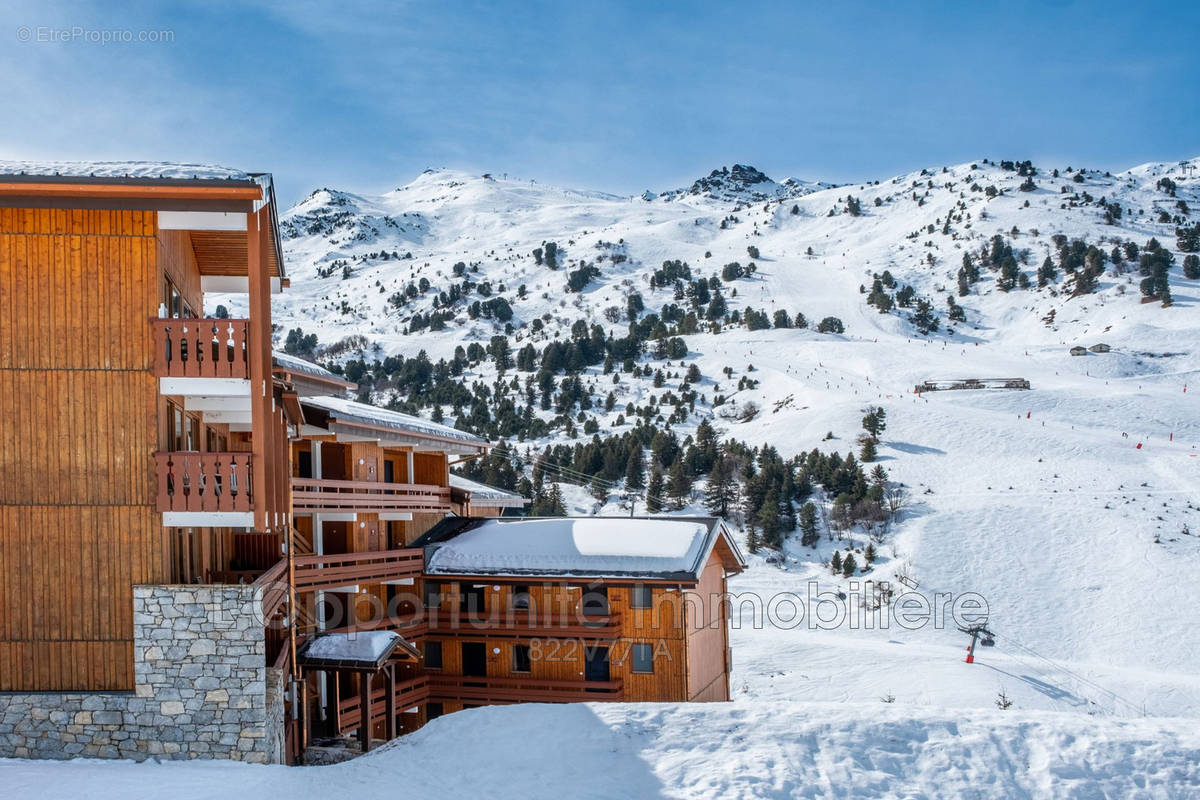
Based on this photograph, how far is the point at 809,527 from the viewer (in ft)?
144

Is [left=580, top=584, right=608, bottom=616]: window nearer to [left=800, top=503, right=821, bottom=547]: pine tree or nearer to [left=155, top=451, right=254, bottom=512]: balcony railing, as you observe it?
[left=155, top=451, right=254, bottom=512]: balcony railing

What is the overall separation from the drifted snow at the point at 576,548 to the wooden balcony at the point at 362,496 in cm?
124

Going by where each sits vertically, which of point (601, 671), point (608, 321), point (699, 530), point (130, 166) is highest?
point (608, 321)

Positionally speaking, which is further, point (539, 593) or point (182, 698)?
point (539, 593)

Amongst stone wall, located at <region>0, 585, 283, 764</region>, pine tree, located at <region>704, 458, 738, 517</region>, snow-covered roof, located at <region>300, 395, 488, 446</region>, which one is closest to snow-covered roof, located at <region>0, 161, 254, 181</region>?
stone wall, located at <region>0, 585, 283, 764</region>

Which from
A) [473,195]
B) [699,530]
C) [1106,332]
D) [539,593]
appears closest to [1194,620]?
[699,530]

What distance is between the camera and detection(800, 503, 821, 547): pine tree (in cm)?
4344

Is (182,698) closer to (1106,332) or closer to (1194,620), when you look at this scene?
(1194,620)

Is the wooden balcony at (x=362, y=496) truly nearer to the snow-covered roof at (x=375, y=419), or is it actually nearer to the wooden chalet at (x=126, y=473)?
the snow-covered roof at (x=375, y=419)

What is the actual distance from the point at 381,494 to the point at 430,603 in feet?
9.77

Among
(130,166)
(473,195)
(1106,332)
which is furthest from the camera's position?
(473,195)

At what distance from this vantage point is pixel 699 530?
2173 cm

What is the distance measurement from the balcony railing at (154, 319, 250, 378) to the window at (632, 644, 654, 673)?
432 inches

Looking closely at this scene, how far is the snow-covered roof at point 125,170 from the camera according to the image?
38.2 feet
